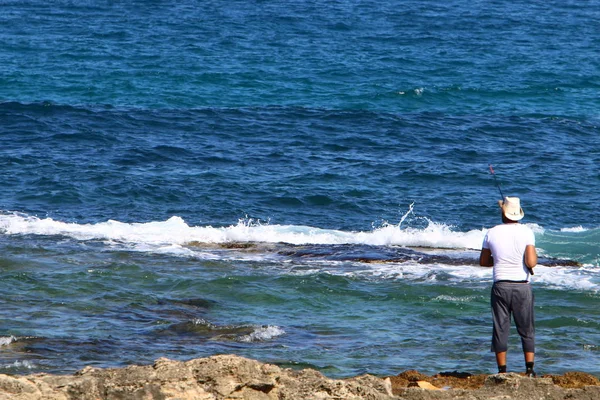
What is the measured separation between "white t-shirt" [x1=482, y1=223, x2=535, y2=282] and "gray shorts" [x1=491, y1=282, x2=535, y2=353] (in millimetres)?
88

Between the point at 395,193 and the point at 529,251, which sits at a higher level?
the point at 529,251

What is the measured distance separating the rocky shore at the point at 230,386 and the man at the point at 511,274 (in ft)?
3.40

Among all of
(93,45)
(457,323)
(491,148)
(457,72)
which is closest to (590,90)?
(457,72)

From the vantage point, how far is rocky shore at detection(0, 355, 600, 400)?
7082mm

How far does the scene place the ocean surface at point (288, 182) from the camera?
444 inches

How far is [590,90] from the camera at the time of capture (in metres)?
34.3

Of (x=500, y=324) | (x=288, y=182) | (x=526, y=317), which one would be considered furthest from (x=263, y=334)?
(x=288, y=182)

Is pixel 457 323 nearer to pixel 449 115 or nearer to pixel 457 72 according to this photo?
pixel 449 115

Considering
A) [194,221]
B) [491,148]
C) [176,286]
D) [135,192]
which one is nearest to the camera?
[176,286]

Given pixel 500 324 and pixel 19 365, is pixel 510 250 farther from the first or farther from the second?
pixel 19 365

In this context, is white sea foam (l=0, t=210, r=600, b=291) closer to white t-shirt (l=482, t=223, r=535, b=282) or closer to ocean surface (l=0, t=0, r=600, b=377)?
ocean surface (l=0, t=0, r=600, b=377)

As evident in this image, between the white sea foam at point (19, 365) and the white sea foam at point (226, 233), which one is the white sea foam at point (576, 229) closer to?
the white sea foam at point (226, 233)

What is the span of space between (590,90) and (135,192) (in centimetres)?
1929

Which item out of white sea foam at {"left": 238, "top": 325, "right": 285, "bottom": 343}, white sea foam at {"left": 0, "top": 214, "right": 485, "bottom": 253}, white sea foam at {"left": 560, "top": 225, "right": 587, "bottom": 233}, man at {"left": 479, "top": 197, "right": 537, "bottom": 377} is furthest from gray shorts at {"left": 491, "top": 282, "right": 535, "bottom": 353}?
white sea foam at {"left": 560, "top": 225, "right": 587, "bottom": 233}
